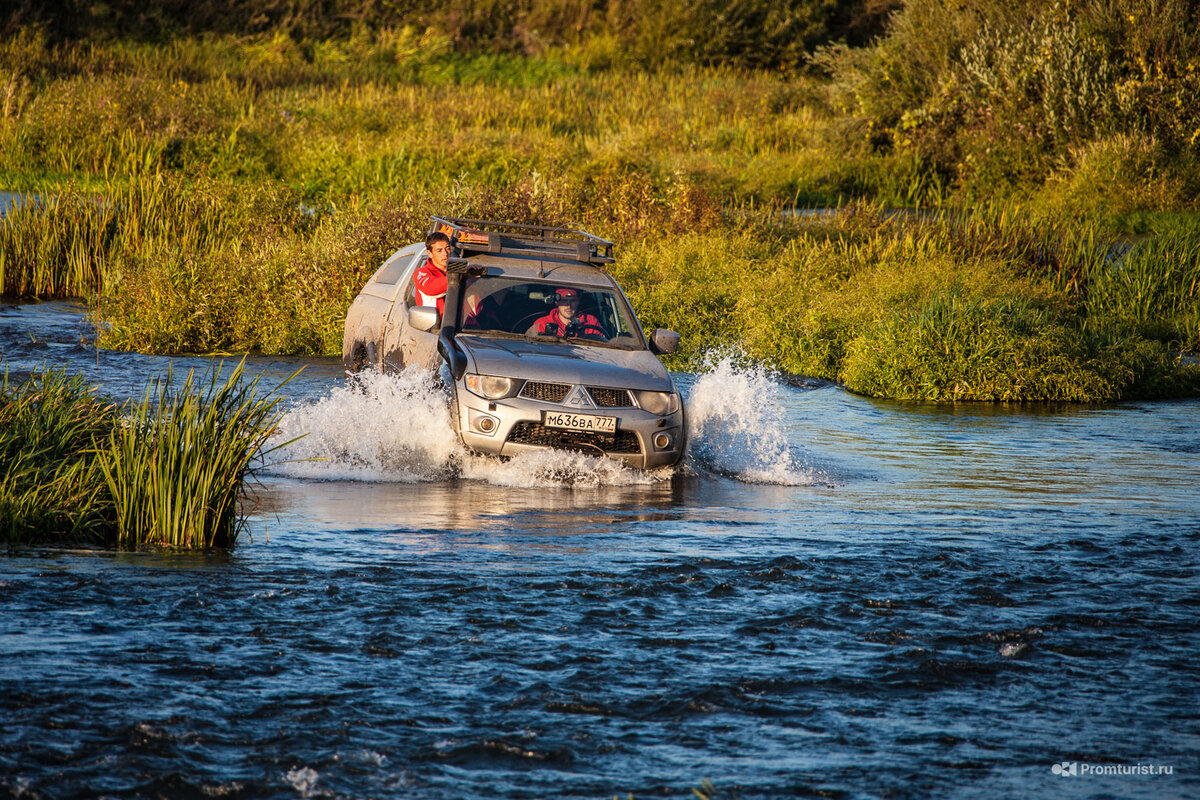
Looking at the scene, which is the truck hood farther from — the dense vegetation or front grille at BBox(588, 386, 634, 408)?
the dense vegetation

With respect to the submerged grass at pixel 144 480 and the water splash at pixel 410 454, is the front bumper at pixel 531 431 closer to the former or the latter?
the water splash at pixel 410 454

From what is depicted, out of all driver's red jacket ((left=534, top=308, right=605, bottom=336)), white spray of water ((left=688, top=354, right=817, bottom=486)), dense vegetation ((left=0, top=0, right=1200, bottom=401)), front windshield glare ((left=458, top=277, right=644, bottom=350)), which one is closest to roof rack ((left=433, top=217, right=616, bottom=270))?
front windshield glare ((left=458, top=277, right=644, bottom=350))

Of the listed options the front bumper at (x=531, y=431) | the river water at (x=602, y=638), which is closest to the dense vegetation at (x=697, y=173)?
the front bumper at (x=531, y=431)

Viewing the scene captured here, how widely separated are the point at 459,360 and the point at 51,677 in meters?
4.88

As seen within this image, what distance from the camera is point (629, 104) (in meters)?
37.8

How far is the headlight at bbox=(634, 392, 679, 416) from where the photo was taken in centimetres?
1026

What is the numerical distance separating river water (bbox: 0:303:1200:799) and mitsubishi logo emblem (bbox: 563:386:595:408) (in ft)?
1.51

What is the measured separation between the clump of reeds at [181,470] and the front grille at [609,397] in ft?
9.66

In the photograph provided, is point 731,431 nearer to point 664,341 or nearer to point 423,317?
point 664,341

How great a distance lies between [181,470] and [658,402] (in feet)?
12.9

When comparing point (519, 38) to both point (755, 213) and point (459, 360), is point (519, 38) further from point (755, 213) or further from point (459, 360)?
point (459, 360)

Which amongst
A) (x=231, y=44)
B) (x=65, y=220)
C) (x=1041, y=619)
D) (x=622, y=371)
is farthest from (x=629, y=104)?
(x=1041, y=619)

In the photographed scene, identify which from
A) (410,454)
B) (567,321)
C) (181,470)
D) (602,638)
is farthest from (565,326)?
(602,638)

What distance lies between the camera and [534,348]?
34.9 ft
